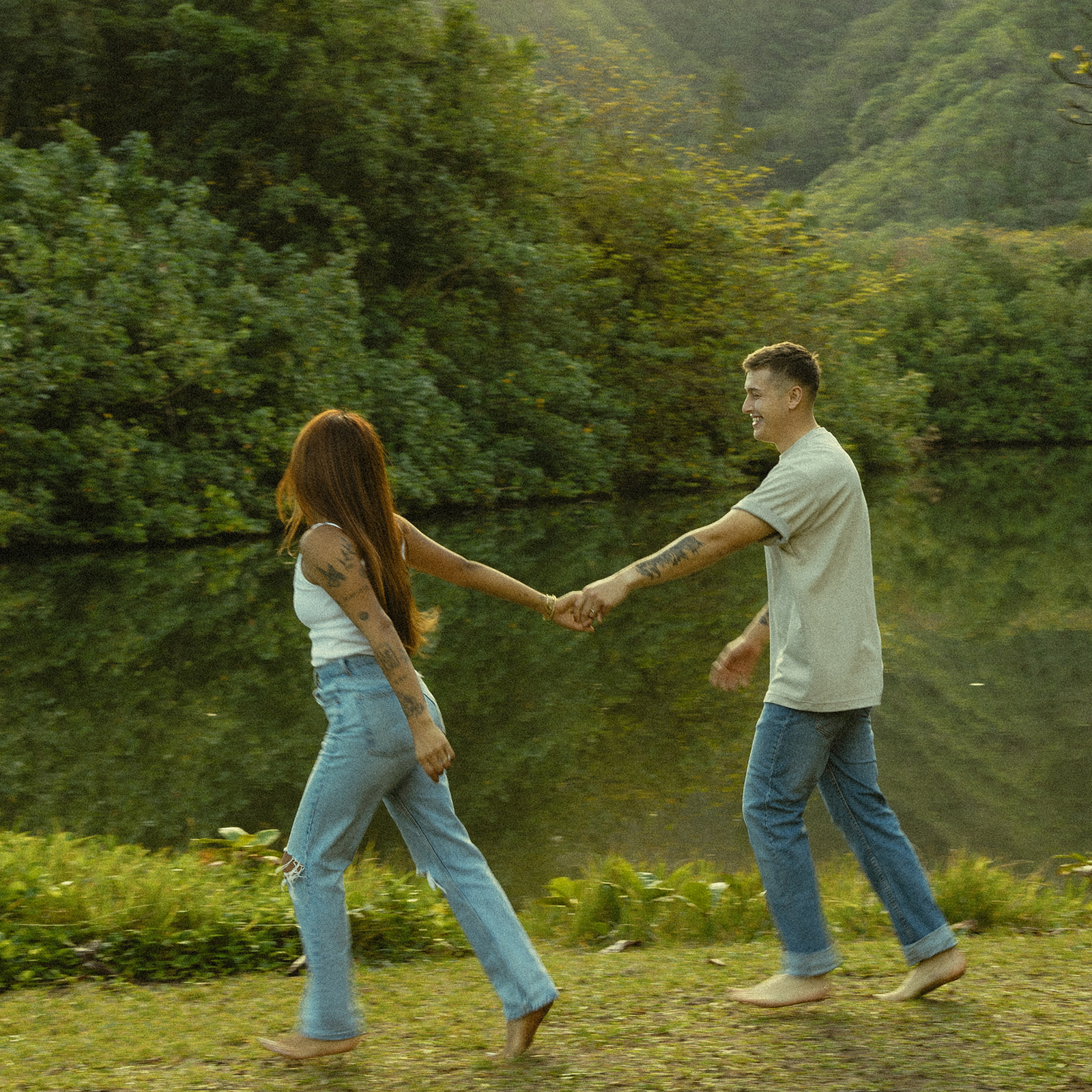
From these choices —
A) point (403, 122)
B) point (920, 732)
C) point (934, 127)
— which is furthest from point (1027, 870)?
point (934, 127)

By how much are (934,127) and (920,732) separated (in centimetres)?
8219

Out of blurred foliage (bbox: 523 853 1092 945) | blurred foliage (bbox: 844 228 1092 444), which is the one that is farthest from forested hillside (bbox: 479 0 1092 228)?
blurred foliage (bbox: 523 853 1092 945)

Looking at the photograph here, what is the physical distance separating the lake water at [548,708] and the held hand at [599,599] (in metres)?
2.03

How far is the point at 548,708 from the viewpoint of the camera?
966cm

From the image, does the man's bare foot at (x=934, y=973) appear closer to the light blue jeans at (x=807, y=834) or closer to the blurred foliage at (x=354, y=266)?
the light blue jeans at (x=807, y=834)

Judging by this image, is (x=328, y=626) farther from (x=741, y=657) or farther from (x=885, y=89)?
(x=885, y=89)

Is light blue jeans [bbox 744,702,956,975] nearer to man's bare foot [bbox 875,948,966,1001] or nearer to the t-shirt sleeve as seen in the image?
man's bare foot [bbox 875,948,966,1001]

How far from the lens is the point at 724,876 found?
229 inches

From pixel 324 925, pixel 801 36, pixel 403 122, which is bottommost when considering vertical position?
pixel 324 925

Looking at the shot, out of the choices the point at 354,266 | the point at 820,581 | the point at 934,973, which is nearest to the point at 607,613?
the point at 820,581

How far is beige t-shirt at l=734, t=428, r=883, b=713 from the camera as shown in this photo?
3.77 meters

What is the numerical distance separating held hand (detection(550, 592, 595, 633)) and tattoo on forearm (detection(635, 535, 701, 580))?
0.54 meters

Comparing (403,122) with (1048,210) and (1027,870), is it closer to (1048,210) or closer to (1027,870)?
(1027,870)

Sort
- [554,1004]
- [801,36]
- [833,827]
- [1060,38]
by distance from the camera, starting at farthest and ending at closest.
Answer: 1. [801,36]
2. [1060,38]
3. [833,827]
4. [554,1004]
